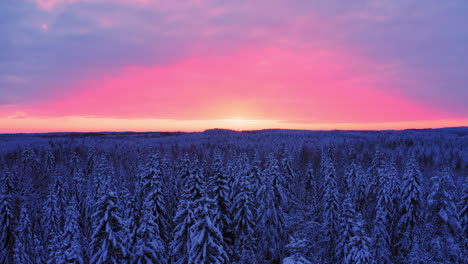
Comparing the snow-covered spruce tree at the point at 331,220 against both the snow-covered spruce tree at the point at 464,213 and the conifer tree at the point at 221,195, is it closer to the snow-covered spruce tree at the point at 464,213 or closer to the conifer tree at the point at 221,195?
the conifer tree at the point at 221,195

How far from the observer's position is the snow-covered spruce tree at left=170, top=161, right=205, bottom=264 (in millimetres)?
21594

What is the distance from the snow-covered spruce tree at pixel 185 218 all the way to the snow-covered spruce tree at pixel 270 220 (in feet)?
28.4

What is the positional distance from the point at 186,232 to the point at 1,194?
2709 centimetres

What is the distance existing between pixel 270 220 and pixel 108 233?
18.2 metres

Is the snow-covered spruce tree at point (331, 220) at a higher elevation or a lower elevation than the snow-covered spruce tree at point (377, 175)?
lower

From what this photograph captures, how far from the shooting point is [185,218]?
21859 millimetres

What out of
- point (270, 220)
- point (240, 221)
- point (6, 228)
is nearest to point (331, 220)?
point (270, 220)

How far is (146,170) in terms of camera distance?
34.4m

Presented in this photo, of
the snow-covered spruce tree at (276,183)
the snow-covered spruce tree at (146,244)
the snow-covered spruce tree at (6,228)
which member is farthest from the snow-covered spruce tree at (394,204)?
the snow-covered spruce tree at (6,228)

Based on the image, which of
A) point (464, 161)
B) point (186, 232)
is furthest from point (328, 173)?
point (464, 161)

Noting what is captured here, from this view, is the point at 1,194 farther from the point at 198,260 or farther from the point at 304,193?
the point at 304,193

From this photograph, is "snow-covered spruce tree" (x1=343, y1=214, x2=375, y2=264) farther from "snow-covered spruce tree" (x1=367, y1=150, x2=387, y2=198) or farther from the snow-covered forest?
"snow-covered spruce tree" (x1=367, y1=150, x2=387, y2=198)

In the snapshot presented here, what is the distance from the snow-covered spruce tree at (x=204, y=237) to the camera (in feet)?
65.7

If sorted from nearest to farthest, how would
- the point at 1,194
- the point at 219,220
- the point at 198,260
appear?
the point at 198,260, the point at 219,220, the point at 1,194
